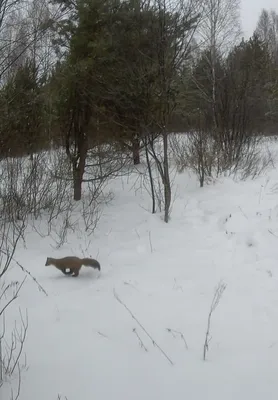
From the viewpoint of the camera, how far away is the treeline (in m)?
6.06

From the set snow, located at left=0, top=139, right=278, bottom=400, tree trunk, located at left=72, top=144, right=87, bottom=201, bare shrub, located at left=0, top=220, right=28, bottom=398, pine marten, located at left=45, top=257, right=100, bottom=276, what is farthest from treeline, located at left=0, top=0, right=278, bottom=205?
bare shrub, located at left=0, top=220, right=28, bottom=398

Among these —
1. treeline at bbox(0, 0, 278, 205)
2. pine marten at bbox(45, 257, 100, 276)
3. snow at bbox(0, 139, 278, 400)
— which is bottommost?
snow at bbox(0, 139, 278, 400)

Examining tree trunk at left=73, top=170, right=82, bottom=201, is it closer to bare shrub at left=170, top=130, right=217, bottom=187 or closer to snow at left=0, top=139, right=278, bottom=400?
snow at left=0, top=139, right=278, bottom=400

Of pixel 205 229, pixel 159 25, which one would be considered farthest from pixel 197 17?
pixel 205 229

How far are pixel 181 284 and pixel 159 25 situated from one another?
403 centimetres

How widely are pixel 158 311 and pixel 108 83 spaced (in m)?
4.52

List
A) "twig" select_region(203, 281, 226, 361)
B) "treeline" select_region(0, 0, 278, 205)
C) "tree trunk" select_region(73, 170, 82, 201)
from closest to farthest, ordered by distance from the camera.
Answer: "twig" select_region(203, 281, 226, 361) < "treeline" select_region(0, 0, 278, 205) < "tree trunk" select_region(73, 170, 82, 201)

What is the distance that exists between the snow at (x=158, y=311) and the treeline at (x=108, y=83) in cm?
166

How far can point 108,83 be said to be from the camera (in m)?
6.76

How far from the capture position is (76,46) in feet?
24.7

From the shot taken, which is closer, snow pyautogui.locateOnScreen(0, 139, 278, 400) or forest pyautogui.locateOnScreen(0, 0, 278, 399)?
snow pyautogui.locateOnScreen(0, 139, 278, 400)

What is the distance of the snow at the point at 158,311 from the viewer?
2.55 metres

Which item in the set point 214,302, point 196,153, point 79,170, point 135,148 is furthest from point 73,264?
point 196,153

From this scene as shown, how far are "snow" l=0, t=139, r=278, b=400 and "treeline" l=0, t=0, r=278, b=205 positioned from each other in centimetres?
166
